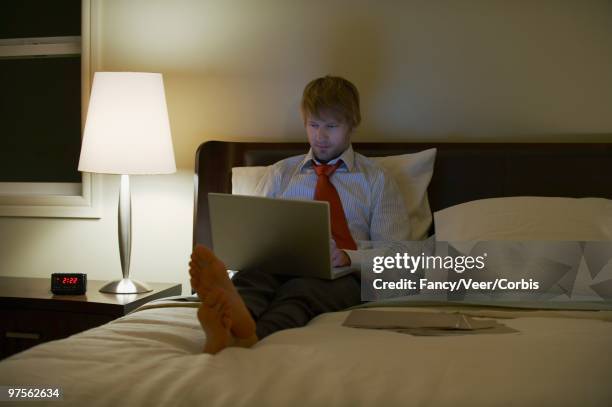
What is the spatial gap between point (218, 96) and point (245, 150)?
337 mm

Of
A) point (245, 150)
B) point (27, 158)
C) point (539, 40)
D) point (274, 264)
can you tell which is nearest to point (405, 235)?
point (274, 264)

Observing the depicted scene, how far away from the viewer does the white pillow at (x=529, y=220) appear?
2.22 metres

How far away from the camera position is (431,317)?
1.78 metres

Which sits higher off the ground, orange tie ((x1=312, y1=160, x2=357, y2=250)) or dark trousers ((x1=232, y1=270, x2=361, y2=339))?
orange tie ((x1=312, y1=160, x2=357, y2=250))

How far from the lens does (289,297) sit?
73.9 inches

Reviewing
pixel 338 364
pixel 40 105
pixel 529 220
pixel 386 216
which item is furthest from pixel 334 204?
pixel 40 105

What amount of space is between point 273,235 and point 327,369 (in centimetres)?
69

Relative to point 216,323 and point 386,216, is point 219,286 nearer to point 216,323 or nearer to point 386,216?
point 216,323

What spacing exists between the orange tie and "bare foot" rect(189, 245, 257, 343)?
0.69 metres

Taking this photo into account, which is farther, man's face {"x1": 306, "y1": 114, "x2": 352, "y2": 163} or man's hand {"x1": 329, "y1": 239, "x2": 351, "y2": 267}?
man's face {"x1": 306, "y1": 114, "x2": 352, "y2": 163}

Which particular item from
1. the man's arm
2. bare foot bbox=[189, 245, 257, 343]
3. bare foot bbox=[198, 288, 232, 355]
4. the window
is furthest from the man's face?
the window

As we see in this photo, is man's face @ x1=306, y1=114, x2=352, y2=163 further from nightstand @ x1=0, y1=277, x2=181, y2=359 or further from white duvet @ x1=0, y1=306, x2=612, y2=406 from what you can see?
A: white duvet @ x1=0, y1=306, x2=612, y2=406

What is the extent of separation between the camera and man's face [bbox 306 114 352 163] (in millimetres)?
2438

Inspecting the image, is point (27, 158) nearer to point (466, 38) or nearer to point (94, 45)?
point (94, 45)
